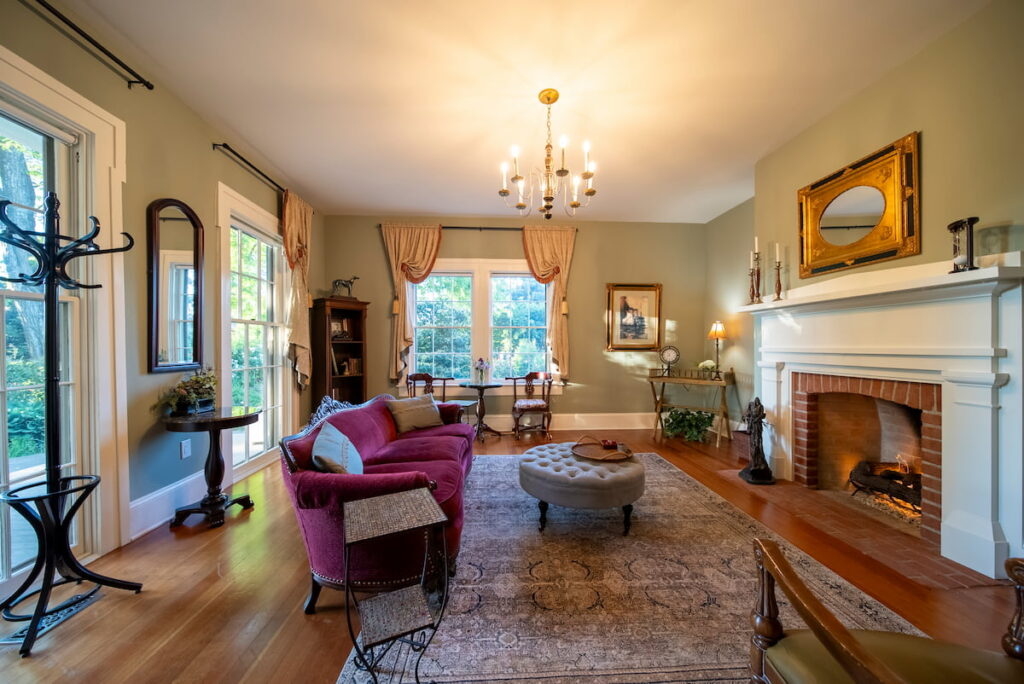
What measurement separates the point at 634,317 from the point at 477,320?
230 cm

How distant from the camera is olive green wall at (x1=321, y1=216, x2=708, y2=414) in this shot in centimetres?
523

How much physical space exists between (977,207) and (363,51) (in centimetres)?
369

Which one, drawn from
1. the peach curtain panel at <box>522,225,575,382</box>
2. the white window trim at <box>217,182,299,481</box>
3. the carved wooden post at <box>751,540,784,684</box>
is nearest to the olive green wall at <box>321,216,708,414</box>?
the peach curtain panel at <box>522,225,575,382</box>

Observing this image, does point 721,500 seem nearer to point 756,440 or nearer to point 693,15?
point 756,440

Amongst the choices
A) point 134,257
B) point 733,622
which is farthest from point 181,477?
point 733,622

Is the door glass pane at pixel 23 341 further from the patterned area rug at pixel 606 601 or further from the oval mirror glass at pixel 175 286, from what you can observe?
the patterned area rug at pixel 606 601

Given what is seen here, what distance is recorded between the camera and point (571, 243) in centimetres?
535

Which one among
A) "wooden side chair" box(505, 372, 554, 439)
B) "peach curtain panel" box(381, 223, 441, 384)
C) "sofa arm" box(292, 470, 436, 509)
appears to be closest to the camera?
"sofa arm" box(292, 470, 436, 509)

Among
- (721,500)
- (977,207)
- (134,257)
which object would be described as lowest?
(721,500)

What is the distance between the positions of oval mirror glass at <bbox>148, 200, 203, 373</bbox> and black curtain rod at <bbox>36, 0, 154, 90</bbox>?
0.71 metres

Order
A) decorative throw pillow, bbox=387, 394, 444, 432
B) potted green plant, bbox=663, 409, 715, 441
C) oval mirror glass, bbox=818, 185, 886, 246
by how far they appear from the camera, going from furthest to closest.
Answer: potted green plant, bbox=663, 409, 715, 441, decorative throw pillow, bbox=387, 394, 444, 432, oval mirror glass, bbox=818, 185, 886, 246

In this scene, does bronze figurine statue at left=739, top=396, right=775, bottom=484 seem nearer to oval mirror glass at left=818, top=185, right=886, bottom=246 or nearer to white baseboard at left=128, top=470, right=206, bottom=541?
oval mirror glass at left=818, top=185, right=886, bottom=246

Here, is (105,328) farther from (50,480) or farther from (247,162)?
(247,162)

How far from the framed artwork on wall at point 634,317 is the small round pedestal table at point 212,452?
443cm
